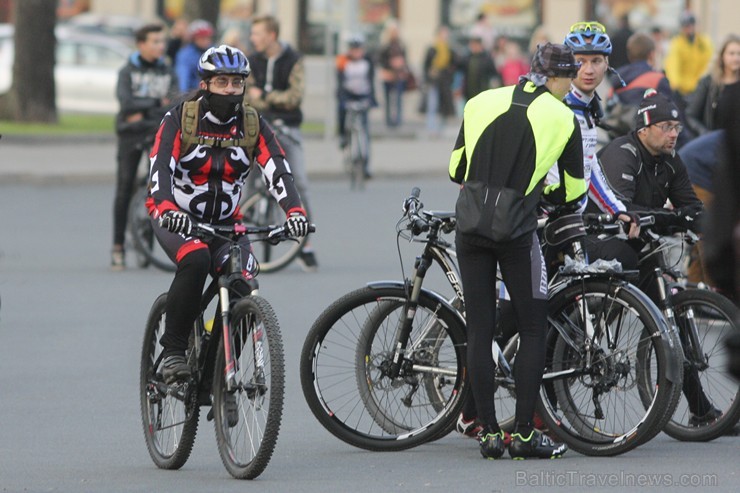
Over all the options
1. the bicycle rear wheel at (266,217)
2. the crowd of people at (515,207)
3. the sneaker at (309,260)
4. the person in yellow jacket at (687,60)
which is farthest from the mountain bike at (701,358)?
the person in yellow jacket at (687,60)

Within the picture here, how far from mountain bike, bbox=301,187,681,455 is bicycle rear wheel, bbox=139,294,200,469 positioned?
0.60 m

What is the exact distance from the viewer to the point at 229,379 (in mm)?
6777

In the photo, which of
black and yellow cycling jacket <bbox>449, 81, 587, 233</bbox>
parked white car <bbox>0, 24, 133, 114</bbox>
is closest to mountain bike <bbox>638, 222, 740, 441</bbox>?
black and yellow cycling jacket <bbox>449, 81, 587, 233</bbox>

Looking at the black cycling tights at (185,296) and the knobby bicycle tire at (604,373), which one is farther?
the knobby bicycle tire at (604,373)

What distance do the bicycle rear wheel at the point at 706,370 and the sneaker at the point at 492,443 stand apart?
95cm

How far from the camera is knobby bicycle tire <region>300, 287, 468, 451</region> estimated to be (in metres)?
7.45

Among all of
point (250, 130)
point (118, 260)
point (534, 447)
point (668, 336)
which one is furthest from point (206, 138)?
point (118, 260)

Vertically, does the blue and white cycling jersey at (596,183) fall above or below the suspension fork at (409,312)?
above

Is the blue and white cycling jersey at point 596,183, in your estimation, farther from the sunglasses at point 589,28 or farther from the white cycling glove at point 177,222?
the white cycling glove at point 177,222

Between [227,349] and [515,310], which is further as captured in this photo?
[515,310]

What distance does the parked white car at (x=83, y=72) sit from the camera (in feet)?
108

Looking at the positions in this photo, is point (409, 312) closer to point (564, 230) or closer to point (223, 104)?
point (564, 230)

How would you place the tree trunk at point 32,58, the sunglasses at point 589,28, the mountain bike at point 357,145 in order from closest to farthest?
1. the sunglasses at point 589,28
2. the mountain bike at point 357,145
3. the tree trunk at point 32,58

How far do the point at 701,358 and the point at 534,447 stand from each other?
1.06 meters
